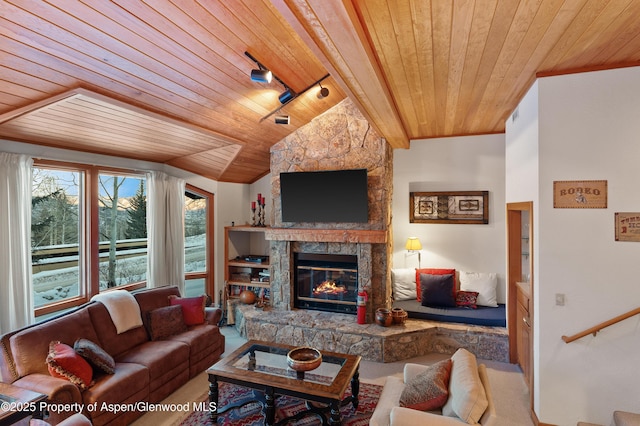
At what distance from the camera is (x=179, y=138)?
4.26m

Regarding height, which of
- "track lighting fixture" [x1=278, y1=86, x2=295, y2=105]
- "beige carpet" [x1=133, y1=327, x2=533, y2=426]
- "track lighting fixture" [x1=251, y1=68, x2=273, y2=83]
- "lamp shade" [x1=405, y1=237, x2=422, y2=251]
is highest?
"track lighting fixture" [x1=278, y1=86, x2=295, y2=105]

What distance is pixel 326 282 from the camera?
16.8 feet

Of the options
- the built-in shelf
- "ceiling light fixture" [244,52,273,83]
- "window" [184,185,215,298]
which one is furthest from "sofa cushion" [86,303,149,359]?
"ceiling light fixture" [244,52,273,83]

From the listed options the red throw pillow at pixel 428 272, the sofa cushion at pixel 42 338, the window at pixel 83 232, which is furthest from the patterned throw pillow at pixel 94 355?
the red throw pillow at pixel 428 272

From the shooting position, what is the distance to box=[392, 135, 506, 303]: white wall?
16.3ft

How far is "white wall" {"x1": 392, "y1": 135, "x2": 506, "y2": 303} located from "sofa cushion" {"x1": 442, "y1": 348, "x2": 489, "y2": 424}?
2860 millimetres

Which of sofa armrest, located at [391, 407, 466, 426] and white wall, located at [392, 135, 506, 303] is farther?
white wall, located at [392, 135, 506, 303]

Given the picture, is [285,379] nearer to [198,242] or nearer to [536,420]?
[536,420]

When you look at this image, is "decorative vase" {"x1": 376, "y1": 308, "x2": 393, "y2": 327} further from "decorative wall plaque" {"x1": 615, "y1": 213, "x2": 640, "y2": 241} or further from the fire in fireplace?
"decorative wall plaque" {"x1": 615, "y1": 213, "x2": 640, "y2": 241}

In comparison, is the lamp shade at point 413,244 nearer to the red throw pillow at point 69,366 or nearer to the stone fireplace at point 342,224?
the stone fireplace at point 342,224

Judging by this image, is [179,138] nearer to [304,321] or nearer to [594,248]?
[304,321]

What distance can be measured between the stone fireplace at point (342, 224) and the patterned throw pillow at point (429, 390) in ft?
6.99

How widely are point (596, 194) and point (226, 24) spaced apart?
10.6ft

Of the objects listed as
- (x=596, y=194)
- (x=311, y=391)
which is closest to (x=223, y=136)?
(x=311, y=391)
